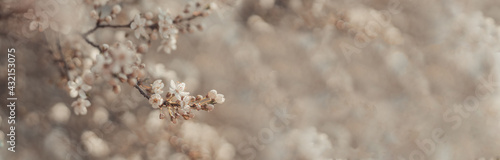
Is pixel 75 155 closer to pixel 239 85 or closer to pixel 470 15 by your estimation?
pixel 239 85

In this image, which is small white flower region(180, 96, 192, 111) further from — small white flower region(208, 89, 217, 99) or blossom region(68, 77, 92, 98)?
blossom region(68, 77, 92, 98)

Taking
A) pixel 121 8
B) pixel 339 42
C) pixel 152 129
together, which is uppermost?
pixel 121 8

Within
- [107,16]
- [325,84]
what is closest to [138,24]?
[107,16]

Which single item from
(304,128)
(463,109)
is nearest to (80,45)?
(304,128)

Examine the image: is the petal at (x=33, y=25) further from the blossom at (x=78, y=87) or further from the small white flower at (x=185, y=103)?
the small white flower at (x=185, y=103)

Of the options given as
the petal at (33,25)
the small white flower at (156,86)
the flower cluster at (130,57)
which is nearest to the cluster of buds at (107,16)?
the flower cluster at (130,57)

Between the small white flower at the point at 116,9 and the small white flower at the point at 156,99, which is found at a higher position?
the small white flower at the point at 116,9

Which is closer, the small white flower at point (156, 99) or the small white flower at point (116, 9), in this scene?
the small white flower at point (156, 99)

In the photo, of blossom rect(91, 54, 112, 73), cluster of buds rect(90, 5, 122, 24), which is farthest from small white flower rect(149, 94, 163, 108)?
cluster of buds rect(90, 5, 122, 24)
